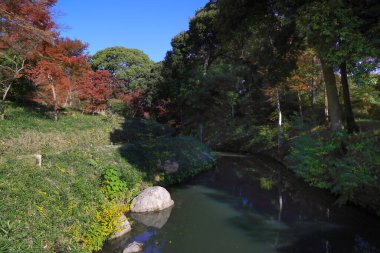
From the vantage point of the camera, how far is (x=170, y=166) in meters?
13.7

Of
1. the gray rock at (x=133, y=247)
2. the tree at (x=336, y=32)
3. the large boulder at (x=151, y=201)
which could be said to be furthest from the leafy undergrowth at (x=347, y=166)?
the gray rock at (x=133, y=247)

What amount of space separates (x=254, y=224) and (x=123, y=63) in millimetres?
33571

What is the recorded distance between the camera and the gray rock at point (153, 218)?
834 centimetres

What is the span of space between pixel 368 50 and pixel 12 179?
851 cm

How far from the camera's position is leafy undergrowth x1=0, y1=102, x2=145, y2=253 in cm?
506

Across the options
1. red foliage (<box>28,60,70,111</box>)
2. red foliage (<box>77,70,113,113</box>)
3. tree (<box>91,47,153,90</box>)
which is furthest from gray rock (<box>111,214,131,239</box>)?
tree (<box>91,47,153,90</box>)

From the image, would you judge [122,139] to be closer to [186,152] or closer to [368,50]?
[186,152]

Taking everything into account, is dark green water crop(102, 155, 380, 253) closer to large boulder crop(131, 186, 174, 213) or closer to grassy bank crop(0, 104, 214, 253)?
large boulder crop(131, 186, 174, 213)

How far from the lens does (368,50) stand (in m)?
6.71

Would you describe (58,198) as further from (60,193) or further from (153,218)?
(153,218)

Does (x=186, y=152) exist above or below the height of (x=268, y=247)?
above

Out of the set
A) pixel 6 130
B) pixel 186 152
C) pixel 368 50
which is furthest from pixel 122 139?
pixel 368 50

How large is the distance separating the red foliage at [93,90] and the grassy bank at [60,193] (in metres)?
7.00

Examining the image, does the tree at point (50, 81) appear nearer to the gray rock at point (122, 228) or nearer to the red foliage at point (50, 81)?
the red foliage at point (50, 81)
